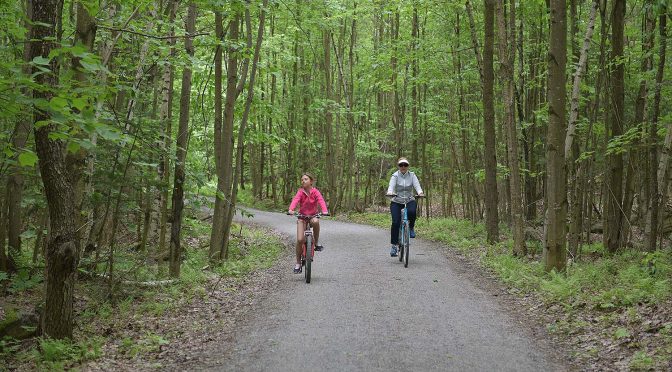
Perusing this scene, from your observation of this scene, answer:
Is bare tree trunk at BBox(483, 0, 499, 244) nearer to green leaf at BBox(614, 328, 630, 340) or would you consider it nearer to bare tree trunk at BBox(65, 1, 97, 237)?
green leaf at BBox(614, 328, 630, 340)

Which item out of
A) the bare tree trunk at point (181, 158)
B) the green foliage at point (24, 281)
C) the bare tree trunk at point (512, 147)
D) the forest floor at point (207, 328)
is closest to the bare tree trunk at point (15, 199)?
the green foliage at point (24, 281)

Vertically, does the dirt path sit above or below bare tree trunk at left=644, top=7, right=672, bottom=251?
below

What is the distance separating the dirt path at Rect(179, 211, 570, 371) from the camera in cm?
605

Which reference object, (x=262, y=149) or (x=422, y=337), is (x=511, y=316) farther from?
(x=262, y=149)

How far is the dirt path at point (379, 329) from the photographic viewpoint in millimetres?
6055

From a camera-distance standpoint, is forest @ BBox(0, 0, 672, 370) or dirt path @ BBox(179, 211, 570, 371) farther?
forest @ BBox(0, 0, 672, 370)

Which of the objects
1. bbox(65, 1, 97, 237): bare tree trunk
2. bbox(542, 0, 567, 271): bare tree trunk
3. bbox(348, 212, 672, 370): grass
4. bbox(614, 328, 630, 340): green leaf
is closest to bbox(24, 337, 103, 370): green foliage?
bbox(65, 1, 97, 237): bare tree trunk

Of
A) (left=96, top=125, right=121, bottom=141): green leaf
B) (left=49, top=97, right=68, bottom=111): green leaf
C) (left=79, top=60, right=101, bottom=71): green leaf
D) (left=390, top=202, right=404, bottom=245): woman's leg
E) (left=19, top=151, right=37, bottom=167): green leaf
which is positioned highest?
(left=79, top=60, right=101, bottom=71): green leaf

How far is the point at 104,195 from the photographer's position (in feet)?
31.4

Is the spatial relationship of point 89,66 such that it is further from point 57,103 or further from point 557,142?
point 557,142

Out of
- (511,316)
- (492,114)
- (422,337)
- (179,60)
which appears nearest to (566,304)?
(511,316)

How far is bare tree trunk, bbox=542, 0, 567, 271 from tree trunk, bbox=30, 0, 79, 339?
8.29m

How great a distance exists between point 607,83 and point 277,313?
11685mm

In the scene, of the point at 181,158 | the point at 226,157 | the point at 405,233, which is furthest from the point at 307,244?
the point at 226,157
